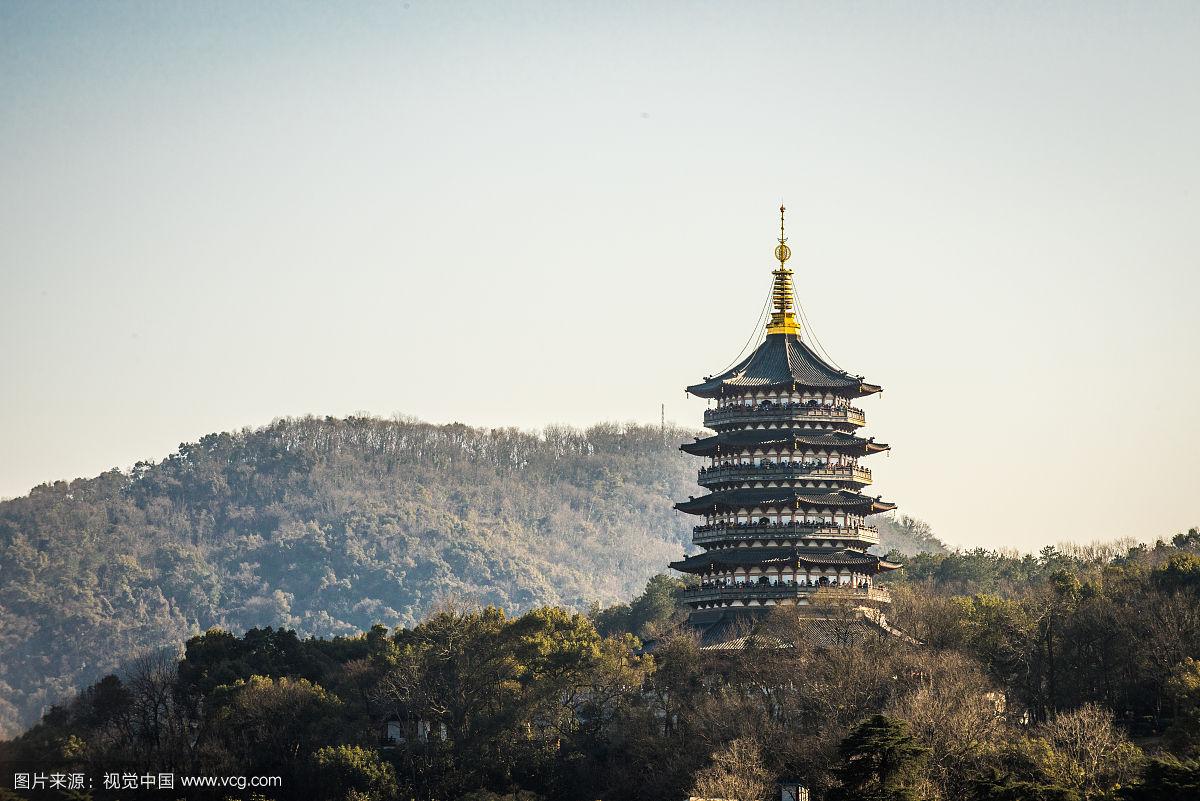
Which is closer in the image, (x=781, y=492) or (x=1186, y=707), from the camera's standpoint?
(x=1186, y=707)

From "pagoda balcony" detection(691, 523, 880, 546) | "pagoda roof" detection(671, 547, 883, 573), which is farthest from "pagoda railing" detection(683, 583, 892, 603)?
"pagoda balcony" detection(691, 523, 880, 546)

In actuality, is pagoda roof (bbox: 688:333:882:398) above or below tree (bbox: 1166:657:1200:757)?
above

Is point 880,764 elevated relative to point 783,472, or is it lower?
lower

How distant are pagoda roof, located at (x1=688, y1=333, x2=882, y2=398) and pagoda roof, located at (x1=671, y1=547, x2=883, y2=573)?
6.75 m

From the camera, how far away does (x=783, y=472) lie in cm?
7738

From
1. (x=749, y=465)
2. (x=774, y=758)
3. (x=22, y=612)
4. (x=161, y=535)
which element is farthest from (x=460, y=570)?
(x=774, y=758)

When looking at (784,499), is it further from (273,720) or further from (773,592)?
(273,720)

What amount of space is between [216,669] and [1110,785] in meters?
35.7

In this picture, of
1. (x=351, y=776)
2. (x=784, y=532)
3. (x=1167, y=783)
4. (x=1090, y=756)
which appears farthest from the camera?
(x=784, y=532)

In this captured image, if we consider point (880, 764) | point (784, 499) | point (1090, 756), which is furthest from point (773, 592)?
point (1090, 756)

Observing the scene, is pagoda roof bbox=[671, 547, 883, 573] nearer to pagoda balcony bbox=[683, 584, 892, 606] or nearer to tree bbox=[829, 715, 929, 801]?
pagoda balcony bbox=[683, 584, 892, 606]

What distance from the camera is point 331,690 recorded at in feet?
246

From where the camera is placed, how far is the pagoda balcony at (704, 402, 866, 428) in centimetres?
7806

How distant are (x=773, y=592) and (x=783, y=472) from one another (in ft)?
16.7
